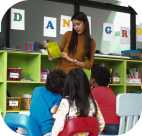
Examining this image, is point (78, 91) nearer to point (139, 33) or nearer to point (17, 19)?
point (17, 19)

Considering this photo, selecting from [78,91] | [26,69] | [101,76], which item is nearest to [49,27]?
[26,69]

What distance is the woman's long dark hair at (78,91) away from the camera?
62.0 inches

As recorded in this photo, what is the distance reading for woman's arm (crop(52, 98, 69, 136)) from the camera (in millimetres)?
1481

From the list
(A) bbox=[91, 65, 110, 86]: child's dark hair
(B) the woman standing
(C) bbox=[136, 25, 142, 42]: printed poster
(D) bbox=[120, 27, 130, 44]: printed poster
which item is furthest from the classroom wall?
(A) bbox=[91, 65, 110, 86]: child's dark hair

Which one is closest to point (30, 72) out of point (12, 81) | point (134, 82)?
point (12, 81)

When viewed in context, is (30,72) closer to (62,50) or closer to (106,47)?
(62,50)

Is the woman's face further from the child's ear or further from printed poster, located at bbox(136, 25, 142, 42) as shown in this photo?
printed poster, located at bbox(136, 25, 142, 42)

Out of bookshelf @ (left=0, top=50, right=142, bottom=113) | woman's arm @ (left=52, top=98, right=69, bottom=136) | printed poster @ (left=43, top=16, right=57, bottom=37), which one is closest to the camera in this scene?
woman's arm @ (left=52, top=98, right=69, bottom=136)

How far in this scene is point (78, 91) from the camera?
65.1 inches

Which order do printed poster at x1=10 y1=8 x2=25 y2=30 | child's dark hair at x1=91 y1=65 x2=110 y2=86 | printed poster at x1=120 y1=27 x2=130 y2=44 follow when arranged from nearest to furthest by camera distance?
child's dark hair at x1=91 y1=65 x2=110 y2=86 → printed poster at x1=10 y1=8 x2=25 y2=30 → printed poster at x1=120 y1=27 x2=130 y2=44

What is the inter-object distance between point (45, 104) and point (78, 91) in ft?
0.53

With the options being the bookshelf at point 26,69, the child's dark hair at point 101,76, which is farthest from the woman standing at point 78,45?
the bookshelf at point 26,69

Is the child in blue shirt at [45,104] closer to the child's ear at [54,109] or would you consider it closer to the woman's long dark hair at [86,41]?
the child's ear at [54,109]

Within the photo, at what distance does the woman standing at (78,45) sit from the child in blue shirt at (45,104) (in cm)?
83
